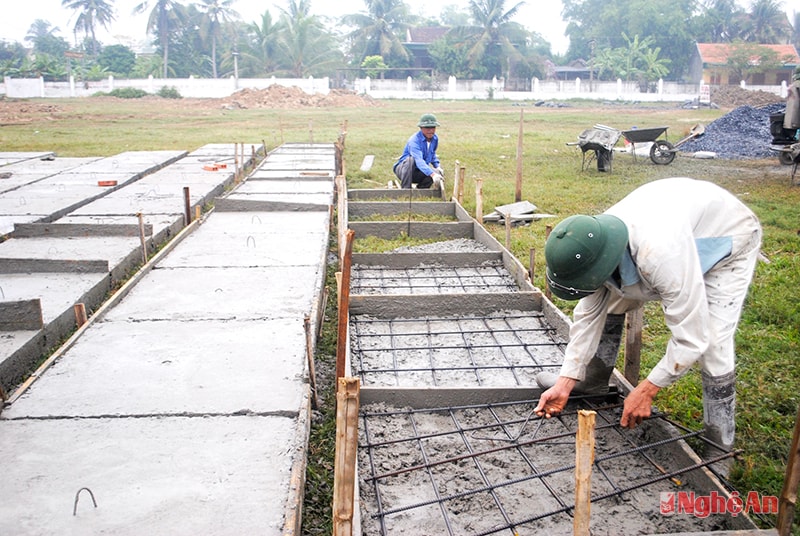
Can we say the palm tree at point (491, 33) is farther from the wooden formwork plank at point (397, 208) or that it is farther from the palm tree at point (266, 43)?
the wooden formwork plank at point (397, 208)

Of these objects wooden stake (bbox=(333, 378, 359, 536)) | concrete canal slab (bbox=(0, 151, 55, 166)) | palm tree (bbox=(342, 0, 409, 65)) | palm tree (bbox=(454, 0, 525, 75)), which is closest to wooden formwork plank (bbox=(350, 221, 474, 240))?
wooden stake (bbox=(333, 378, 359, 536))

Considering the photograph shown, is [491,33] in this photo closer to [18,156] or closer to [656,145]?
[656,145]

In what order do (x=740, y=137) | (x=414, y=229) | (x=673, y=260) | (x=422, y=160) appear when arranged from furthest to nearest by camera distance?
(x=740, y=137), (x=422, y=160), (x=414, y=229), (x=673, y=260)

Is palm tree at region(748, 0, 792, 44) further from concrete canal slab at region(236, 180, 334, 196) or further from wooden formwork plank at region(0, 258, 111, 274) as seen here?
wooden formwork plank at region(0, 258, 111, 274)

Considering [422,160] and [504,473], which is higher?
[422,160]

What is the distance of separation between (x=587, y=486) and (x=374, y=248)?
454 cm

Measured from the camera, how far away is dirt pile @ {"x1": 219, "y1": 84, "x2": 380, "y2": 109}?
29.9m

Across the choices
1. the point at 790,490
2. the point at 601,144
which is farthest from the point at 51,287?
the point at 601,144

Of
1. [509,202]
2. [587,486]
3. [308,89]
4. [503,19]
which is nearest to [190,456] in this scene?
[587,486]

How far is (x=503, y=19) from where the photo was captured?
132 ft

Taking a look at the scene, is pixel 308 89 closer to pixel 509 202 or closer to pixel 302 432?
pixel 509 202

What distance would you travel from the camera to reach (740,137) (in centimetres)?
1412

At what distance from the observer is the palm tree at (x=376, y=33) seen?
4153 cm

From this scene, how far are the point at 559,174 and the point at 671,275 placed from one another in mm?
8440
